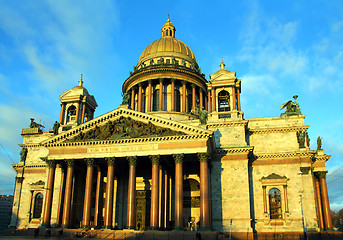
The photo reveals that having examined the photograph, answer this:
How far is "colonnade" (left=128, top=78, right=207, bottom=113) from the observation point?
168 ft

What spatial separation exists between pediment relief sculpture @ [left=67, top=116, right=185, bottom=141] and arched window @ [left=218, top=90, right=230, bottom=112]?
1036 cm

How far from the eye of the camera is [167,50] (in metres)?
56.5

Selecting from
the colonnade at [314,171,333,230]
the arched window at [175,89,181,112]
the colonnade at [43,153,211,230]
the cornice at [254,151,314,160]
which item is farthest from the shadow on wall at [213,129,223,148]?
the colonnade at [314,171,333,230]

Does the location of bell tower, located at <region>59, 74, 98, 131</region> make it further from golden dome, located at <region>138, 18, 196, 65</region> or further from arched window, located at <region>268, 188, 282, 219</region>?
arched window, located at <region>268, 188, 282, 219</region>

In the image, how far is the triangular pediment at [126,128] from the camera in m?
34.6

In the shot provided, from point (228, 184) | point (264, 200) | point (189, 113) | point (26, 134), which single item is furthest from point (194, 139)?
point (26, 134)

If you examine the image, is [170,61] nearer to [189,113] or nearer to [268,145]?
[189,113]

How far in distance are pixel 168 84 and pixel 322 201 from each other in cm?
2833

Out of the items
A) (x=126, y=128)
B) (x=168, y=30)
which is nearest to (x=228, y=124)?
(x=126, y=128)

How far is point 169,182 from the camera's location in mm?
41000

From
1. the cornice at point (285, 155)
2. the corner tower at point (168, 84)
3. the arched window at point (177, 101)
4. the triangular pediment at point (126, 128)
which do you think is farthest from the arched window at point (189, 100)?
the triangular pediment at point (126, 128)

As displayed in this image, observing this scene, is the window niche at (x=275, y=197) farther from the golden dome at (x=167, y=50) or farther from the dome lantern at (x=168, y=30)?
the dome lantern at (x=168, y=30)

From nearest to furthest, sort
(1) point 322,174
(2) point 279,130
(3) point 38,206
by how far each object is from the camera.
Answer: (2) point 279,130
(1) point 322,174
(3) point 38,206

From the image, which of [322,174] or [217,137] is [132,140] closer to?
[217,137]
